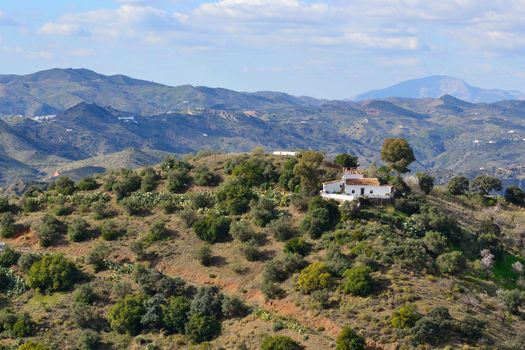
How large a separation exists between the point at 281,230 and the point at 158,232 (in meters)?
12.7

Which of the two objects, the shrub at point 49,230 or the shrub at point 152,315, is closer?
the shrub at point 152,315

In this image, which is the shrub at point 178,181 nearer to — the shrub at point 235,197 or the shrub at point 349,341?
the shrub at point 235,197

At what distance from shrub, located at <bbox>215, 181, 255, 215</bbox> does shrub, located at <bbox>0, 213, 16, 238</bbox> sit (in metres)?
22.6

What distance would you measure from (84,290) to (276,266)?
55.3 feet

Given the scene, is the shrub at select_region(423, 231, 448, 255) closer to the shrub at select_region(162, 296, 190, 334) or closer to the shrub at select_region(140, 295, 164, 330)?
the shrub at select_region(162, 296, 190, 334)

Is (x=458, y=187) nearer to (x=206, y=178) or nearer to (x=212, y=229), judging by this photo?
(x=206, y=178)

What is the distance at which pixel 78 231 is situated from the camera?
6469cm

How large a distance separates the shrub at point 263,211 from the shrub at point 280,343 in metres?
19.1

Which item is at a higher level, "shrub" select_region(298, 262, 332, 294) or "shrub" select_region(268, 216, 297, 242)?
"shrub" select_region(268, 216, 297, 242)

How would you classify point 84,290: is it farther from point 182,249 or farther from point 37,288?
point 182,249

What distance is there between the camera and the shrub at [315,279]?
5028cm

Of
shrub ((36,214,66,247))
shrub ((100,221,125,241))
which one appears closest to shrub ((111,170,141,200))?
shrub ((100,221,125,241))

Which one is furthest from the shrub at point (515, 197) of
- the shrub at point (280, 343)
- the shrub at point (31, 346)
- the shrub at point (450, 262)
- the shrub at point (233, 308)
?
the shrub at point (31, 346)

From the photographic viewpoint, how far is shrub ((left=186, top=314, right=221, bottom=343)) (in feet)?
159
